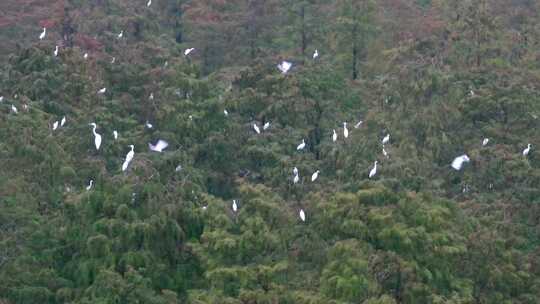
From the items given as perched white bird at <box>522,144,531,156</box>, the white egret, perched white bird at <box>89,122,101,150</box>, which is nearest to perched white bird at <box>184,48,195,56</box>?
perched white bird at <box>89,122,101,150</box>

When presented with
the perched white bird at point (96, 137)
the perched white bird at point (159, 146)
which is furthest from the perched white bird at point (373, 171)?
the perched white bird at point (96, 137)

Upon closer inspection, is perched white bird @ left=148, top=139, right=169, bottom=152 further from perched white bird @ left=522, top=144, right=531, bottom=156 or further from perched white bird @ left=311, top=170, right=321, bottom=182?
perched white bird @ left=522, top=144, right=531, bottom=156

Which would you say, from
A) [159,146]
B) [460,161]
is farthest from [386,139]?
[159,146]

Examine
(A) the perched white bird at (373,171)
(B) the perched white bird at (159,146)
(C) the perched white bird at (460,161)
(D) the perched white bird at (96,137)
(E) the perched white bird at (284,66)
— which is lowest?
(C) the perched white bird at (460,161)

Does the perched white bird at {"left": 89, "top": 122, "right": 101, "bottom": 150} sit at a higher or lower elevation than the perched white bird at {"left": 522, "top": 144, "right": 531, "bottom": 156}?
higher

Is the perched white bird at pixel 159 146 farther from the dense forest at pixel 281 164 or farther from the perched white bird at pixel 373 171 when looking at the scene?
the perched white bird at pixel 373 171

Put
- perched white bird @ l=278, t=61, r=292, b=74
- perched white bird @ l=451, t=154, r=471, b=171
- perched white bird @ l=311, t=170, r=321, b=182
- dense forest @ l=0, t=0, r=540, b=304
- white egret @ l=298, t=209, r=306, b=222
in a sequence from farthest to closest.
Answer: perched white bird @ l=278, t=61, r=292, b=74 → perched white bird @ l=451, t=154, r=471, b=171 → perched white bird @ l=311, t=170, r=321, b=182 → white egret @ l=298, t=209, r=306, b=222 → dense forest @ l=0, t=0, r=540, b=304

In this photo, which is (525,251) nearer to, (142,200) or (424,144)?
(424,144)

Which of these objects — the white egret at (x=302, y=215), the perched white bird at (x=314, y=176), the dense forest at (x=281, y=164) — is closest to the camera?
the dense forest at (x=281, y=164)

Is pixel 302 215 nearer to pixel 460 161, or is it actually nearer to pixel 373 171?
pixel 373 171
